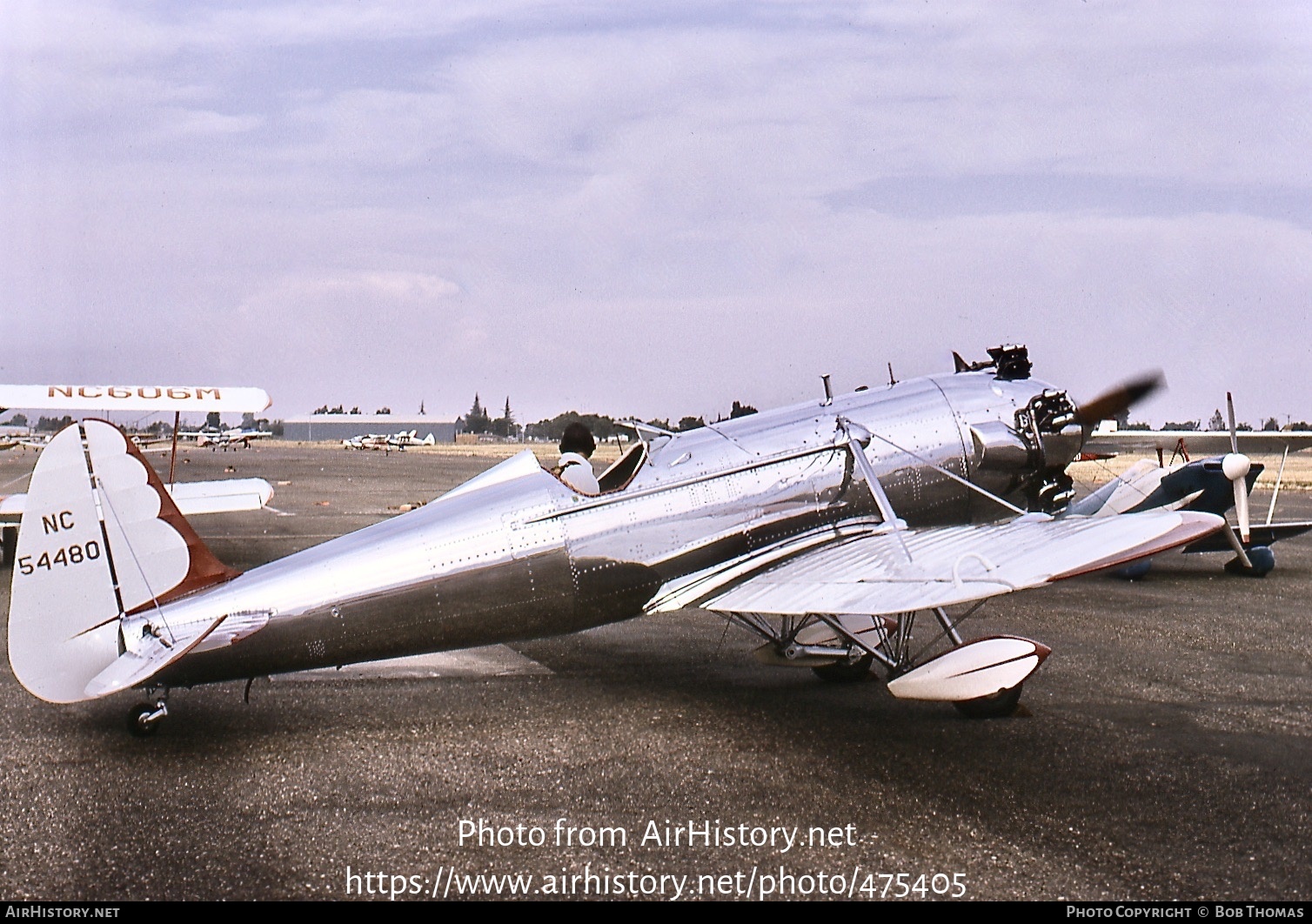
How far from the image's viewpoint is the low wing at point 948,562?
15.2 feet

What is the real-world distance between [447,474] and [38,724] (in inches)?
1357

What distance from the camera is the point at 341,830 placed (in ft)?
14.2

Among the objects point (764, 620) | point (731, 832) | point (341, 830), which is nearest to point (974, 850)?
point (731, 832)

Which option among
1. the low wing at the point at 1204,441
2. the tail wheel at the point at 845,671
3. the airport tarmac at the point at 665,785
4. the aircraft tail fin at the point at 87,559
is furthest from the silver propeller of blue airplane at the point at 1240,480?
the aircraft tail fin at the point at 87,559

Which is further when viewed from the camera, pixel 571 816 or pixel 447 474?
pixel 447 474

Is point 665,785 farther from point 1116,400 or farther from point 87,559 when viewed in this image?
point 1116,400

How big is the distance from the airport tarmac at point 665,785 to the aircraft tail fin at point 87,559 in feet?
1.96

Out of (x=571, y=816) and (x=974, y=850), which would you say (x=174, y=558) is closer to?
(x=571, y=816)

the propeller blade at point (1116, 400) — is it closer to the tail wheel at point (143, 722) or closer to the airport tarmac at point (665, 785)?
the airport tarmac at point (665, 785)

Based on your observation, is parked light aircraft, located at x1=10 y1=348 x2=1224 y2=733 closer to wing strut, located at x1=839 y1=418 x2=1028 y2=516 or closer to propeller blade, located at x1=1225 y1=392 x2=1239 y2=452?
wing strut, located at x1=839 y1=418 x2=1028 y2=516

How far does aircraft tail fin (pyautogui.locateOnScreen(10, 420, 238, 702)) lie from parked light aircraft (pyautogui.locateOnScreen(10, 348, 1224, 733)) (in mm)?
10

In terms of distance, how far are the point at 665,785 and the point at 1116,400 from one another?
14.3ft

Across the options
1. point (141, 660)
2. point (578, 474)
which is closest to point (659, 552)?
point (578, 474)

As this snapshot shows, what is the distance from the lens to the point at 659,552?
6160mm
